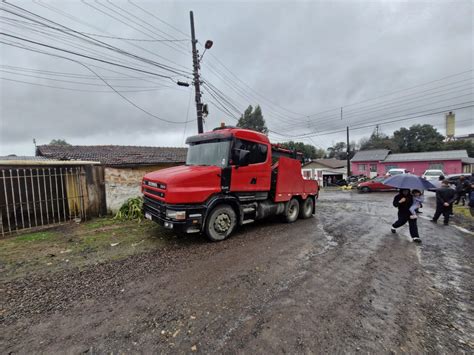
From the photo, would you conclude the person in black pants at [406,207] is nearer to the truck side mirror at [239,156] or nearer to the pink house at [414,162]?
the truck side mirror at [239,156]

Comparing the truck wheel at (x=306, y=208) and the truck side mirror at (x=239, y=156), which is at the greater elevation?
the truck side mirror at (x=239, y=156)

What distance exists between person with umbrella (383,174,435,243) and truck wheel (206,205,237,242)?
4.01 m

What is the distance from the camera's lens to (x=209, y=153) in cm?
552

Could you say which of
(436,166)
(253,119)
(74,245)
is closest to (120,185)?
(74,245)

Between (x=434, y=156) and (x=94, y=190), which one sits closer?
(x=94, y=190)

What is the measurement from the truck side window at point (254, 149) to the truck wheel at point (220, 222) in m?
1.49

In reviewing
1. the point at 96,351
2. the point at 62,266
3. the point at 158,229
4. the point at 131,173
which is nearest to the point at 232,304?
the point at 96,351

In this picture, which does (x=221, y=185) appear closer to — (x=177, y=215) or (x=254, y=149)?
(x=177, y=215)

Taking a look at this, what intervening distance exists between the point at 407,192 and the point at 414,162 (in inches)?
1361

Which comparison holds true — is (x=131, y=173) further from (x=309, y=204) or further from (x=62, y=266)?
(x=309, y=204)

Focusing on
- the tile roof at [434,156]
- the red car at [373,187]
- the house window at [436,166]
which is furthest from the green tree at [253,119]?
the house window at [436,166]

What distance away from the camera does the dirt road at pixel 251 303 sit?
7.14 ft

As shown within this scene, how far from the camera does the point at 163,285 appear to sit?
326cm

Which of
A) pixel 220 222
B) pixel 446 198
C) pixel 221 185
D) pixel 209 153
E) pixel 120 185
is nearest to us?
pixel 221 185
